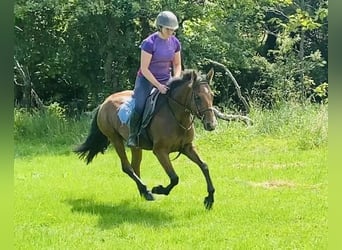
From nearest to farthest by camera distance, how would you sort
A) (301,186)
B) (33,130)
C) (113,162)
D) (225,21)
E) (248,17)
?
1. (301,186)
2. (113,162)
3. (33,130)
4. (225,21)
5. (248,17)

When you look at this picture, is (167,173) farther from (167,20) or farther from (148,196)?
(167,20)

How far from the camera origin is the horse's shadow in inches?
215

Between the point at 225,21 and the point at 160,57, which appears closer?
the point at 160,57

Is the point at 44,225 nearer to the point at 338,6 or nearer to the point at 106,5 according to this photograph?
the point at 338,6

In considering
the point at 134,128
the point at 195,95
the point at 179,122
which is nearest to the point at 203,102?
the point at 195,95

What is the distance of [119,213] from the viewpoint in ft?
19.3

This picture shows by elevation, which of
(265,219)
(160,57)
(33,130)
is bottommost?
(33,130)

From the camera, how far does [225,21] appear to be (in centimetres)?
1739

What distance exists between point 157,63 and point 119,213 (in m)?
1.72

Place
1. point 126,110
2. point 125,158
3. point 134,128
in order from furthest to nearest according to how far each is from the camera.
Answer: point 125,158 < point 126,110 < point 134,128

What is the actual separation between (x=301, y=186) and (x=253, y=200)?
1.21 meters

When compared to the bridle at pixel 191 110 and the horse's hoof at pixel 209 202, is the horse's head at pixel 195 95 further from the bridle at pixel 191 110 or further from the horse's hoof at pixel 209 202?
the horse's hoof at pixel 209 202

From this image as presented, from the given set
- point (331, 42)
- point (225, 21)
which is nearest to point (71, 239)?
point (331, 42)

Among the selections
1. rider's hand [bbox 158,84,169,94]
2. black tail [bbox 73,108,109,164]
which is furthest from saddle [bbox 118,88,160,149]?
black tail [bbox 73,108,109,164]
